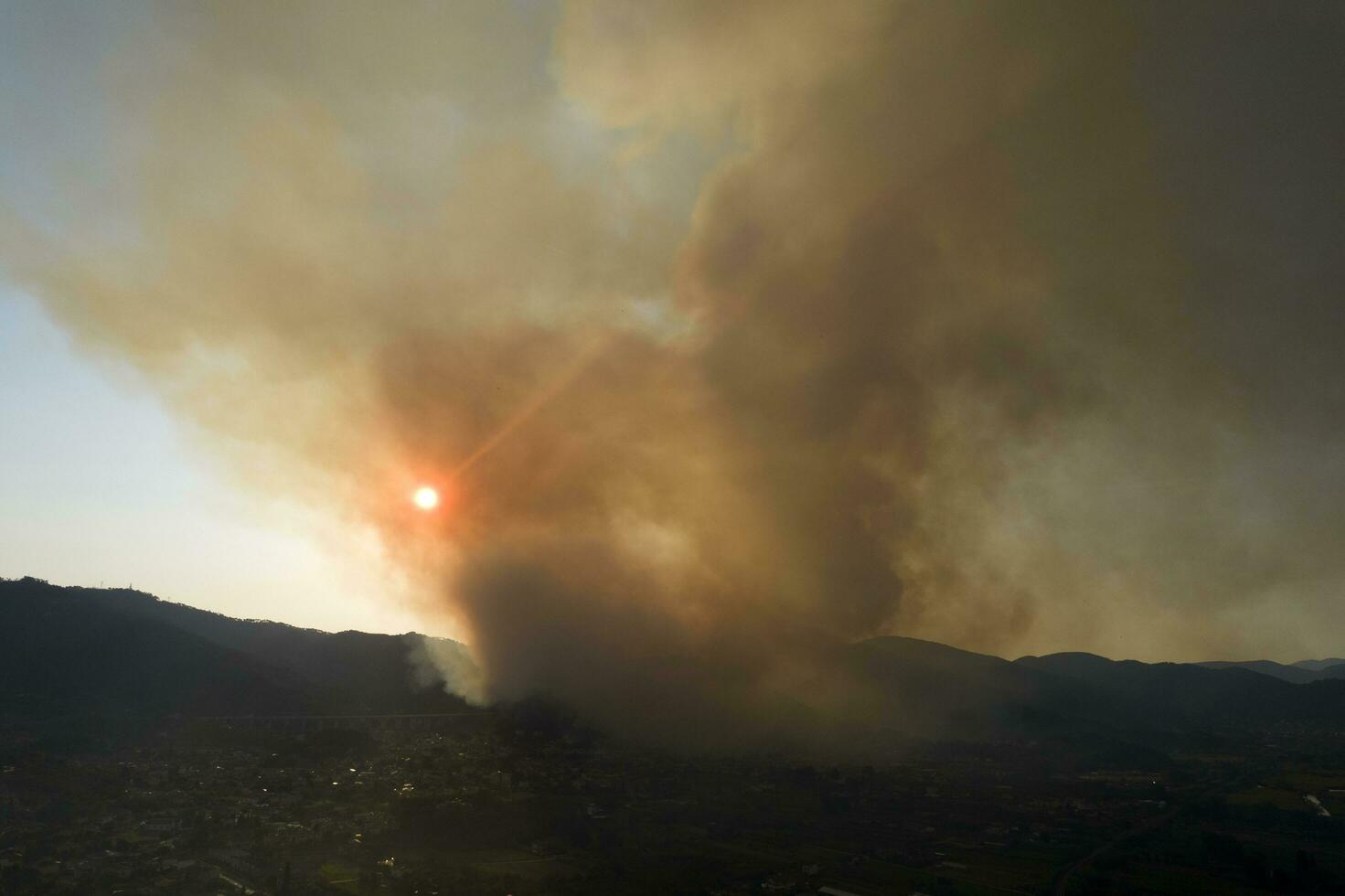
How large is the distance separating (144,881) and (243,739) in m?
26.2

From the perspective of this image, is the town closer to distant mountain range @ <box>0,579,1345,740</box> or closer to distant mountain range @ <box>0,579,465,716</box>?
distant mountain range @ <box>0,579,465,716</box>

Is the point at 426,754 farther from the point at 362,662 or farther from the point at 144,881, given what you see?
the point at 362,662

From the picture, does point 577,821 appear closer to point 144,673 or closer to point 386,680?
point 144,673

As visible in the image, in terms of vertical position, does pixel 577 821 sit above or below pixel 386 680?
below

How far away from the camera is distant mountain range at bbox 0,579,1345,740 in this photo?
60656 millimetres

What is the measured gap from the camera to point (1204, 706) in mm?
115875

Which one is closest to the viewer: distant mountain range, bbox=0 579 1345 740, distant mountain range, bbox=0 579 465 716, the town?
the town

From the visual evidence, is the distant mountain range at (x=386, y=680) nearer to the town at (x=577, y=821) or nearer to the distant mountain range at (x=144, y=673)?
the distant mountain range at (x=144, y=673)

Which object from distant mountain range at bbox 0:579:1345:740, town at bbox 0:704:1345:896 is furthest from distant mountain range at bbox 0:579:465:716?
town at bbox 0:704:1345:896

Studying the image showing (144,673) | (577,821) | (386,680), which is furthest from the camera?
(386,680)

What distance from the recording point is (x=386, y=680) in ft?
263

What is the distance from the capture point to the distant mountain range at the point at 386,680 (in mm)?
60656

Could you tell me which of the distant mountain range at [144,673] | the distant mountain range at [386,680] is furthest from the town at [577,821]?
the distant mountain range at [386,680]

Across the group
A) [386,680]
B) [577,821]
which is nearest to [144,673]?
[386,680]
